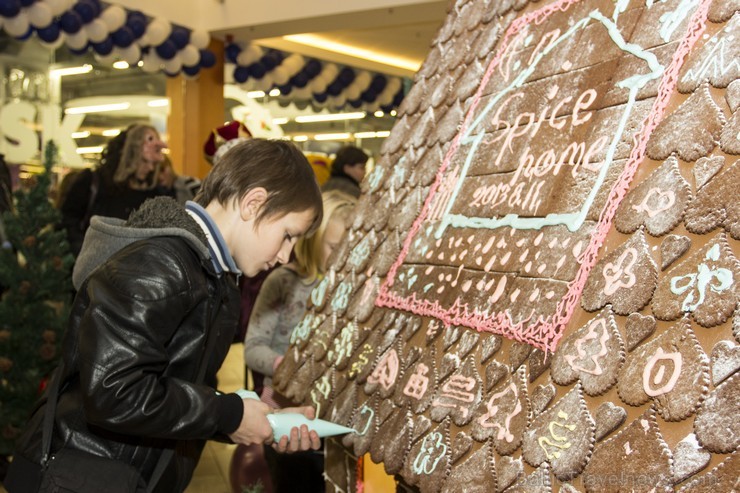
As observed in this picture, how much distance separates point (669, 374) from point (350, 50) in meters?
11.3

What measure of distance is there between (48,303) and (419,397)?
3.45 metres

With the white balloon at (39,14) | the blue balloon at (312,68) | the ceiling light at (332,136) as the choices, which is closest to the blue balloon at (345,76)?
the blue balloon at (312,68)

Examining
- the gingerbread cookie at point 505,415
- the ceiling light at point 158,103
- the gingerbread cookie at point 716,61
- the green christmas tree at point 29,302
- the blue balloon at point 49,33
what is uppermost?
the blue balloon at point 49,33

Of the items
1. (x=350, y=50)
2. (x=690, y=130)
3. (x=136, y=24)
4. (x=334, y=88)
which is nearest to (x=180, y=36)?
(x=136, y=24)

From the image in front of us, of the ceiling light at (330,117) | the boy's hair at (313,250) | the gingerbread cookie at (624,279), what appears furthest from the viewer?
the ceiling light at (330,117)

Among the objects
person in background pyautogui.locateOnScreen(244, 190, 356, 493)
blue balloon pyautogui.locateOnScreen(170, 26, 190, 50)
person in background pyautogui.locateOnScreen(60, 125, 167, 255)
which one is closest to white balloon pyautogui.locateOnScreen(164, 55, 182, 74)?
blue balloon pyautogui.locateOnScreen(170, 26, 190, 50)

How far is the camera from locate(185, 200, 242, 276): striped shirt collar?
6.02ft

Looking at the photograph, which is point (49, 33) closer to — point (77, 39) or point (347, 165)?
point (77, 39)

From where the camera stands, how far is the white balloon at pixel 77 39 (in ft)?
24.8

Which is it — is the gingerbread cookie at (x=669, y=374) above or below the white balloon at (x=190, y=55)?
below

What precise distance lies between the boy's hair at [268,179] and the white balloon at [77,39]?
6.33 m

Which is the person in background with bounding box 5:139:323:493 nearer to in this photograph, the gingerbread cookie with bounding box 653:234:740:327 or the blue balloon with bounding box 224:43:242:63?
the gingerbread cookie with bounding box 653:234:740:327

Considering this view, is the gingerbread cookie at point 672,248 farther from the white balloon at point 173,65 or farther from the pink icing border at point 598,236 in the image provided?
the white balloon at point 173,65

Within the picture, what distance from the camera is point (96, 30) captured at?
770 centimetres
